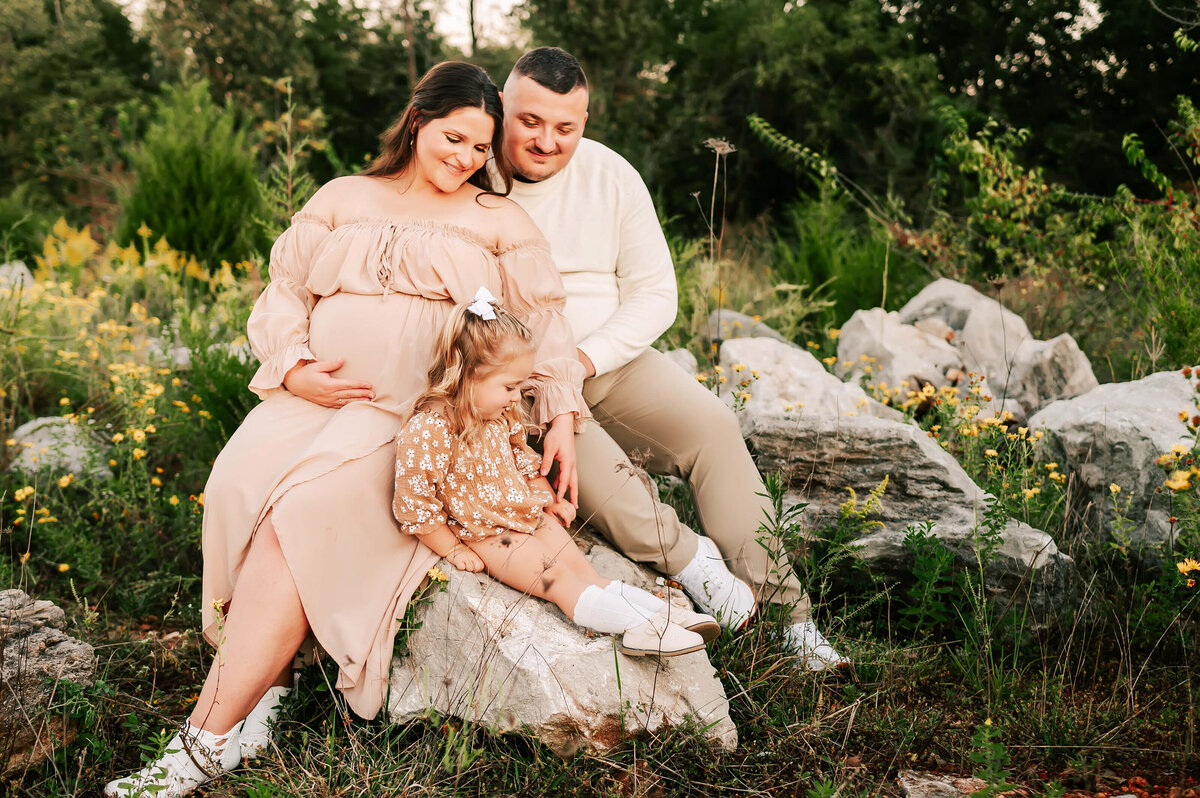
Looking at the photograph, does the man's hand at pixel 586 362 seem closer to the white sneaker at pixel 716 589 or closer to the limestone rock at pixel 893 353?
the white sneaker at pixel 716 589

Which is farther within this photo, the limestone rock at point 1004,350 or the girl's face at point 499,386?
the limestone rock at point 1004,350

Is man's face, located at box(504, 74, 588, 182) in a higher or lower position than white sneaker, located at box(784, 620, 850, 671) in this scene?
higher

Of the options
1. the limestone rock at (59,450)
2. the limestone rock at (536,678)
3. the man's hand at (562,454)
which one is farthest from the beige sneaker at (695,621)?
the limestone rock at (59,450)

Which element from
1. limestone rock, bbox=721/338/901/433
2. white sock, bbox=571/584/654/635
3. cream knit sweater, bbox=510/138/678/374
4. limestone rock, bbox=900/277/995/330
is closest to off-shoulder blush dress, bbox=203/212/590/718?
cream knit sweater, bbox=510/138/678/374

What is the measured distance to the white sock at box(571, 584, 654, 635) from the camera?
2.36 meters

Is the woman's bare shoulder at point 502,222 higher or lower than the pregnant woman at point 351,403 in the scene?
higher

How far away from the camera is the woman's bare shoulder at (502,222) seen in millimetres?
2877

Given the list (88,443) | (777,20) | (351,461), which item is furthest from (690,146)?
(351,461)

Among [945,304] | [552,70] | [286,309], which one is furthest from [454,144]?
[945,304]

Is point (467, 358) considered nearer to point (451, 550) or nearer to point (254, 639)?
point (451, 550)

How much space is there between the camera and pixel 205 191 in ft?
23.5

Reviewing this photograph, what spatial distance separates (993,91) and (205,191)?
1088 centimetres

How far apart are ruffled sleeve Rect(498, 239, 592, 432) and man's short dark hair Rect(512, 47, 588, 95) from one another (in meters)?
0.49

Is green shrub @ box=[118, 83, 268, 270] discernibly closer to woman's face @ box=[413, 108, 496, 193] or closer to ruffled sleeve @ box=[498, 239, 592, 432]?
woman's face @ box=[413, 108, 496, 193]
